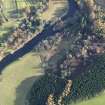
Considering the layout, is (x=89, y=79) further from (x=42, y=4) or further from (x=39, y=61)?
(x=42, y=4)

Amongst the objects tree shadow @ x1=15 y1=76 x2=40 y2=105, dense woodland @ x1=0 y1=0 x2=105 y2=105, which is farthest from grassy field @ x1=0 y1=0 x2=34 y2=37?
tree shadow @ x1=15 y1=76 x2=40 y2=105

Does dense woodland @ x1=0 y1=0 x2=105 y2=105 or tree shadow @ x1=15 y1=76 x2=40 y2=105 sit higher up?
dense woodland @ x1=0 y1=0 x2=105 y2=105

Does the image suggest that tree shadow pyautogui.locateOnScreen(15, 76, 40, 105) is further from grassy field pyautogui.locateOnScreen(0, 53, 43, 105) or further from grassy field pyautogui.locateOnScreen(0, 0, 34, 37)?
grassy field pyautogui.locateOnScreen(0, 0, 34, 37)

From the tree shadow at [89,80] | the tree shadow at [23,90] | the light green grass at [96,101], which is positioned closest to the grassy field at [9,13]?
the tree shadow at [23,90]

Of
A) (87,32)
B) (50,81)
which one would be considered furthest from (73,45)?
(50,81)

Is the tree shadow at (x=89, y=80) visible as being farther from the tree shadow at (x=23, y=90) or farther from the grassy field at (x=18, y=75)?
the grassy field at (x=18, y=75)

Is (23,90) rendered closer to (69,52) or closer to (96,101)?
(69,52)

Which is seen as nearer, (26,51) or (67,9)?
(26,51)

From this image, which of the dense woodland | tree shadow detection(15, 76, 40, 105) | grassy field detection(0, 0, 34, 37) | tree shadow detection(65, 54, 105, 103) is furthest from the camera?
grassy field detection(0, 0, 34, 37)
